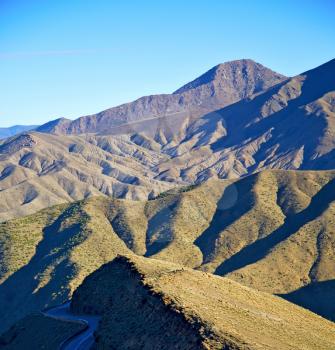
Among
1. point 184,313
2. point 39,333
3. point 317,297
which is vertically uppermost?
point 184,313

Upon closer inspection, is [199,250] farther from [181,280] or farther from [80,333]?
[80,333]

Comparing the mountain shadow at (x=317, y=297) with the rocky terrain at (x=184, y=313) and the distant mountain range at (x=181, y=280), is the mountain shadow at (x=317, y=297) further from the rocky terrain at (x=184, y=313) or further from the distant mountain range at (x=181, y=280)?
the rocky terrain at (x=184, y=313)

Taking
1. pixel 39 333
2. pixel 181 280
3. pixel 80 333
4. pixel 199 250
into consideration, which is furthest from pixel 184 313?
pixel 199 250

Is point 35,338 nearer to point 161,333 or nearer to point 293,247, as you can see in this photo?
point 161,333

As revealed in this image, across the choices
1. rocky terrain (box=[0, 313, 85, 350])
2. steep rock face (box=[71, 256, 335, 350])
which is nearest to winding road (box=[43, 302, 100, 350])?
rocky terrain (box=[0, 313, 85, 350])

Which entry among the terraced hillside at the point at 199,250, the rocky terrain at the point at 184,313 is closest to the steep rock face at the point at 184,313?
the rocky terrain at the point at 184,313
